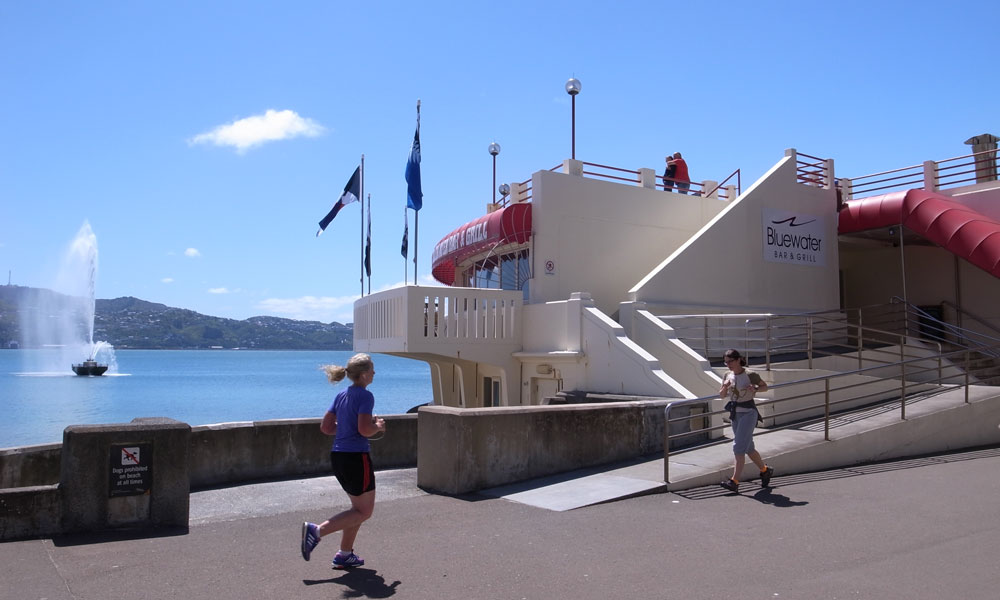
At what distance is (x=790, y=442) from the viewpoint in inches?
448

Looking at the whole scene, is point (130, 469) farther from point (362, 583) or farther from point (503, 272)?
point (503, 272)

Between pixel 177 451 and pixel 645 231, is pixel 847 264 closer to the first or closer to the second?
pixel 645 231

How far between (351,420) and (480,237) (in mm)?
14602

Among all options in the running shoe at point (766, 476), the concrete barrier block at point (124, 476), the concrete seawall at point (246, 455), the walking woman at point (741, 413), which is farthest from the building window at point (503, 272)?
the concrete barrier block at point (124, 476)

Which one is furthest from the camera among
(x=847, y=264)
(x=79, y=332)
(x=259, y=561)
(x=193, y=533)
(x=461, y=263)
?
(x=79, y=332)

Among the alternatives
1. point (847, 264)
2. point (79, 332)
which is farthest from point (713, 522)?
point (79, 332)

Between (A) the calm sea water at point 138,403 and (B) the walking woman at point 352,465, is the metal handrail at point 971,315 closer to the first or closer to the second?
(B) the walking woman at point 352,465

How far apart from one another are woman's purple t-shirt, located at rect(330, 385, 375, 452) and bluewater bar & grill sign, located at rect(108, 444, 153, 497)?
241 centimetres

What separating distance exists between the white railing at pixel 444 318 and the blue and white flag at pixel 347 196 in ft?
20.9

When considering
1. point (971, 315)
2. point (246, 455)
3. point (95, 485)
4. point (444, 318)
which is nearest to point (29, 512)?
point (95, 485)

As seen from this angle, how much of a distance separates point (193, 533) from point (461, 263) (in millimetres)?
16785

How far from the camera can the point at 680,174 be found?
22.2 metres

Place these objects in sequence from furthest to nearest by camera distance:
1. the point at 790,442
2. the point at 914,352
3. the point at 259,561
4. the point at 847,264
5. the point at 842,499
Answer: the point at 847,264 < the point at 914,352 < the point at 790,442 < the point at 842,499 < the point at 259,561

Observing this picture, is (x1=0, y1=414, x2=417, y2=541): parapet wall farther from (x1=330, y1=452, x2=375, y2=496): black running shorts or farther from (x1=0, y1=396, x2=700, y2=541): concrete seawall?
(x1=330, y1=452, x2=375, y2=496): black running shorts
